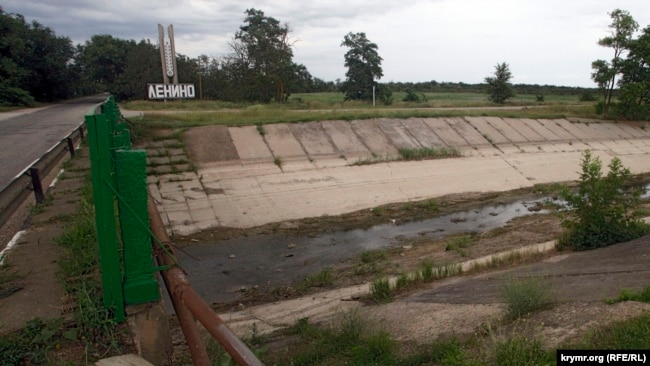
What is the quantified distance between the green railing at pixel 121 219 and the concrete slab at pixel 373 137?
54.4ft

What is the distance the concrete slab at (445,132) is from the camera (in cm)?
2211

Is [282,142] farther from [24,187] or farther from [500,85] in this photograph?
[500,85]

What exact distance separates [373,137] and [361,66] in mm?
26914

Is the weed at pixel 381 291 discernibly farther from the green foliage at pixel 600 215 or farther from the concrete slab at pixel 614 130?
the concrete slab at pixel 614 130

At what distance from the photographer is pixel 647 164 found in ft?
75.1

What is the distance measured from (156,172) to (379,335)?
1297 cm

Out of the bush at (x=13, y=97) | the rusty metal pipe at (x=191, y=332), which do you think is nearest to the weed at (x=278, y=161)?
the rusty metal pipe at (x=191, y=332)

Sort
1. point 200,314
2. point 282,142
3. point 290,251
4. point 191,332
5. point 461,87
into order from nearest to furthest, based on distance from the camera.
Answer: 1. point 200,314
2. point 191,332
3. point 290,251
4. point 282,142
5. point 461,87

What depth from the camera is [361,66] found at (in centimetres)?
4653

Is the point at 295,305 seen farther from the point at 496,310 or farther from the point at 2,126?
the point at 2,126

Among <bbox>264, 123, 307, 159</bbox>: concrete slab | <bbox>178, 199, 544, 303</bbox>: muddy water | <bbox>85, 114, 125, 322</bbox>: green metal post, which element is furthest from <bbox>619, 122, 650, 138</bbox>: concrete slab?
<bbox>85, 114, 125, 322</bbox>: green metal post

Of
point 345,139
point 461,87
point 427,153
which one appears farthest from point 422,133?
point 461,87

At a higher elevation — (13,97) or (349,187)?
(13,97)

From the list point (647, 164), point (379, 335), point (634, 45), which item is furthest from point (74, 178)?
point (634, 45)
